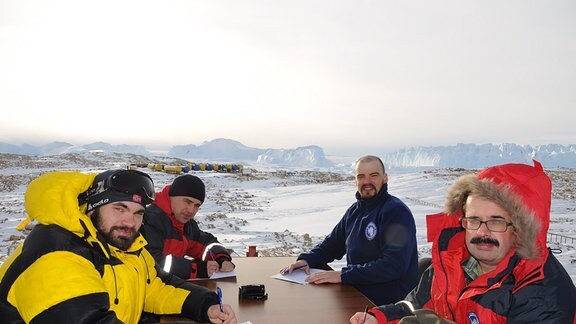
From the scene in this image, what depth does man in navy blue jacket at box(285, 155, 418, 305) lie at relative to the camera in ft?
10.4

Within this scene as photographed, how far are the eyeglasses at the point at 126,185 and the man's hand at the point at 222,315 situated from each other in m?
0.66

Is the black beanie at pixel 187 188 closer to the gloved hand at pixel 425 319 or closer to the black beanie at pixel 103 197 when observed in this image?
the black beanie at pixel 103 197

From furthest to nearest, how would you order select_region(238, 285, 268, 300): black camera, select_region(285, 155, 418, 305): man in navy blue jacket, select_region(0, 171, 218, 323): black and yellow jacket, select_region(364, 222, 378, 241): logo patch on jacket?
select_region(364, 222, 378, 241): logo patch on jacket < select_region(285, 155, 418, 305): man in navy blue jacket < select_region(238, 285, 268, 300): black camera < select_region(0, 171, 218, 323): black and yellow jacket

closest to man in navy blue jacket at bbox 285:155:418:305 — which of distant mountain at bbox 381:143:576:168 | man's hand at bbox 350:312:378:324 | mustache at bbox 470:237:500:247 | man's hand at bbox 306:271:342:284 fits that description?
man's hand at bbox 306:271:342:284

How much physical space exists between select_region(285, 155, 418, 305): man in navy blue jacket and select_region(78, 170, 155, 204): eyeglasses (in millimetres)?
1354

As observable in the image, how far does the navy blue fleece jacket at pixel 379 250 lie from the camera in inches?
127

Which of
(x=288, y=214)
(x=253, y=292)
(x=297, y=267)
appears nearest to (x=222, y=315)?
(x=253, y=292)

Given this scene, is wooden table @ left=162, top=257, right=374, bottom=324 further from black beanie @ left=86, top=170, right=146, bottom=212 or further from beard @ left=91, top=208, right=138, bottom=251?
black beanie @ left=86, top=170, right=146, bottom=212

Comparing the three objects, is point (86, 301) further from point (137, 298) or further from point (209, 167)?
point (209, 167)

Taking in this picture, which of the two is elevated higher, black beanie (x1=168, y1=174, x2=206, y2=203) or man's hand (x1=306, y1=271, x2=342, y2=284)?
black beanie (x1=168, y1=174, x2=206, y2=203)

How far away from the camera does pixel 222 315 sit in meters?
2.31

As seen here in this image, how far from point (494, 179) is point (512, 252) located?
341 millimetres

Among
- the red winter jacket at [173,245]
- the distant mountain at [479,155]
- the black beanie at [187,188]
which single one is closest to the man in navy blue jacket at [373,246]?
the red winter jacket at [173,245]

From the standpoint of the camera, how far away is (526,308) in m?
1.86
